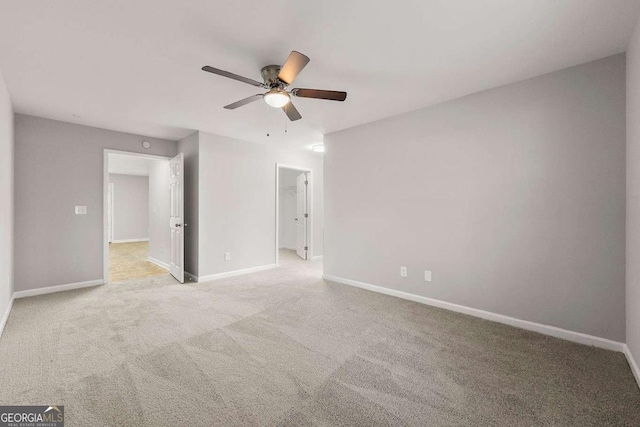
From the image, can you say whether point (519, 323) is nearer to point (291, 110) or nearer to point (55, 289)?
point (291, 110)

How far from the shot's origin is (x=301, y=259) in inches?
258

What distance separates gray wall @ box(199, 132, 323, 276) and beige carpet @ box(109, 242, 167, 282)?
1.44 metres

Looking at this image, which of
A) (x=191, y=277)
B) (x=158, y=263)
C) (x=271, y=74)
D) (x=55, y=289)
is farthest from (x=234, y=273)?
(x=271, y=74)

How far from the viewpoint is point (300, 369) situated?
6.73 ft

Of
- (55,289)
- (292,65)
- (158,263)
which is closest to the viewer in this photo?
(292,65)

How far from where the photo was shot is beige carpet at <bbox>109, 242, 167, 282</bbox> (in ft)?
16.3

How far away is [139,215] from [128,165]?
8.68 feet

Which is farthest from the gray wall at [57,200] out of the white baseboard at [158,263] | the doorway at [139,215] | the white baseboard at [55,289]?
the white baseboard at [158,263]

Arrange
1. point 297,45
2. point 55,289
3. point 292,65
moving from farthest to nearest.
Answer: point 55,289 < point 297,45 < point 292,65

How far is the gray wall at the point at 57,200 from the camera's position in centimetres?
370

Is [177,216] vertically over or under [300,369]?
over

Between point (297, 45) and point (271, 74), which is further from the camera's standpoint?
point (271, 74)

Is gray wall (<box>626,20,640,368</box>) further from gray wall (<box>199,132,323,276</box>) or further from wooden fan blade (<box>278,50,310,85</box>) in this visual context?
gray wall (<box>199,132,323,276</box>)

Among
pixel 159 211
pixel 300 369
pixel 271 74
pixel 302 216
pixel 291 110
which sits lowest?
pixel 300 369
